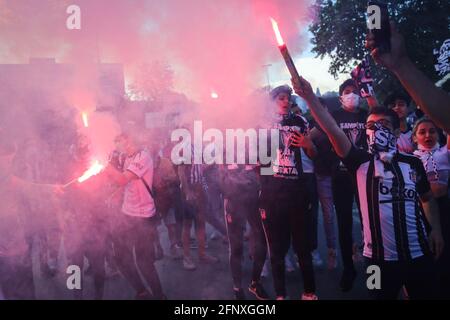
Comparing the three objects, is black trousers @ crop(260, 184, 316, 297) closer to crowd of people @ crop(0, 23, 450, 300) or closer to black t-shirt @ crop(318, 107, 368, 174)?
crowd of people @ crop(0, 23, 450, 300)

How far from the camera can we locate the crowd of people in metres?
2.23

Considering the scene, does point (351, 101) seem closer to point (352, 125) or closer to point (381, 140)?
point (352, 125)

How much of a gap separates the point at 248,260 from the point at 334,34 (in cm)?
711

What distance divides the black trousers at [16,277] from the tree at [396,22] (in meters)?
6.63

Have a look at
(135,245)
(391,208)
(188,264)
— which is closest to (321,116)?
(391,208)

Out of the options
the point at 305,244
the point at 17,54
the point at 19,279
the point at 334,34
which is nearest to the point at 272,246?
the point at 305,244

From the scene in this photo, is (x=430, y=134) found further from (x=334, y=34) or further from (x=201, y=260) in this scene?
(x=334, y=34)

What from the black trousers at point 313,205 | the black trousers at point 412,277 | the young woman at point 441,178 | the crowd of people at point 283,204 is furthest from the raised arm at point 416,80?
the black trousers at point 313,205

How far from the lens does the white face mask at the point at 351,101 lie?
12.8 feet

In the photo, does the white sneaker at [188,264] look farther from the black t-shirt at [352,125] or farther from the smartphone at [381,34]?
the smartphone at [381,34]

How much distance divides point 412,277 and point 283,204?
1.19 m

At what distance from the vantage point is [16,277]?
277cm
